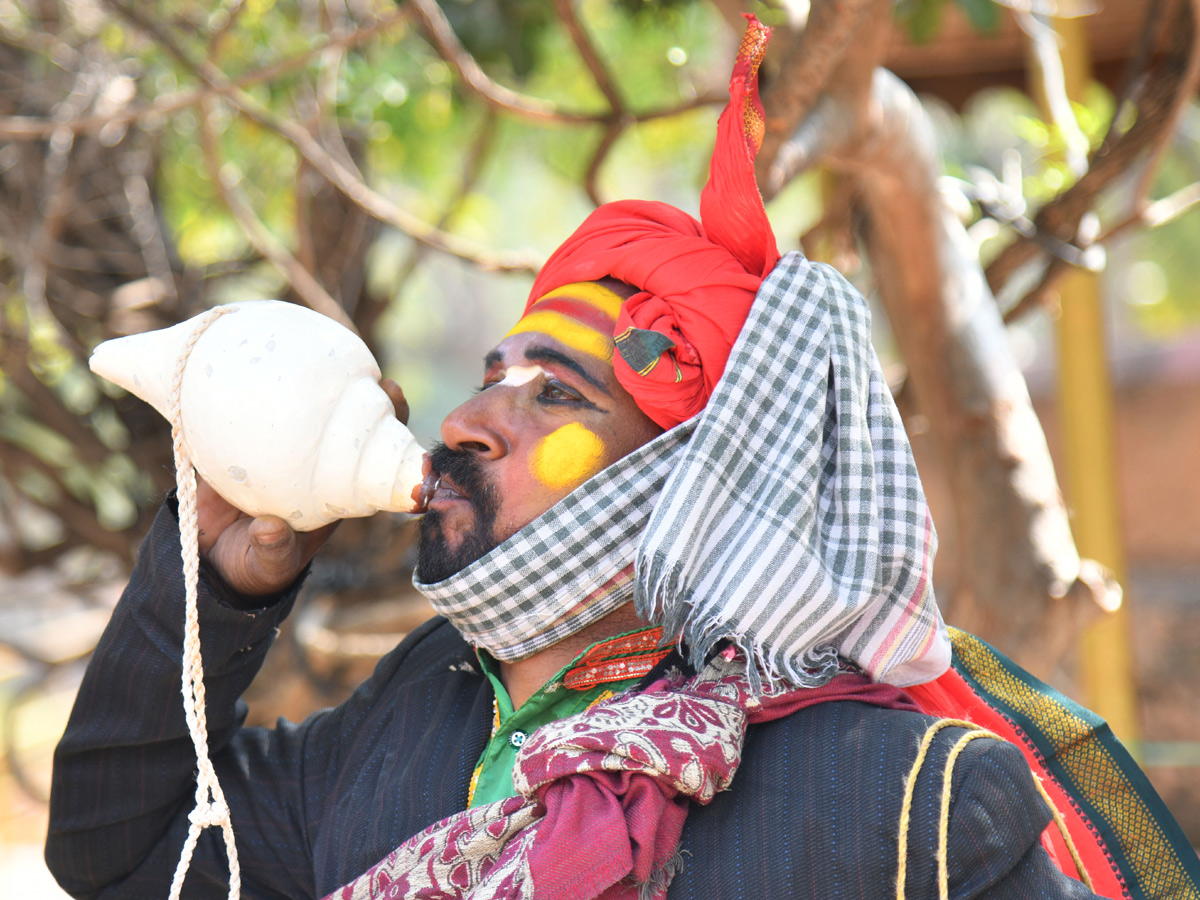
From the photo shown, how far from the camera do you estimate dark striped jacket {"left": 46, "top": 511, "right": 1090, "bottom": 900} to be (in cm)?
134

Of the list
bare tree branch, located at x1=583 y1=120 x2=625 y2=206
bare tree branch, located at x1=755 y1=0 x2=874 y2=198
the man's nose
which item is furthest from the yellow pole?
the man's nose

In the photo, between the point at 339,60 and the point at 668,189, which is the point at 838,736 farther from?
the point at 668,189

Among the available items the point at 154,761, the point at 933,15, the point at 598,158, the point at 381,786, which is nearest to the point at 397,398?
the point at 381,786

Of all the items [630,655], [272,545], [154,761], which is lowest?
[154,761]

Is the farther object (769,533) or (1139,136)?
(1139,136)

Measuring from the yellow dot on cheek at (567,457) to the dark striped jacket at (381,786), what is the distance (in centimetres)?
39

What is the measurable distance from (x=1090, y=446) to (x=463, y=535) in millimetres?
3250

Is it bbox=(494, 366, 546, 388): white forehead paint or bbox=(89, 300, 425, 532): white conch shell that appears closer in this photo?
bbox=(89, 300, 425, 532): white conch shell

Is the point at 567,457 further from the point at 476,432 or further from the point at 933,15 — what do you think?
the point at 933,15

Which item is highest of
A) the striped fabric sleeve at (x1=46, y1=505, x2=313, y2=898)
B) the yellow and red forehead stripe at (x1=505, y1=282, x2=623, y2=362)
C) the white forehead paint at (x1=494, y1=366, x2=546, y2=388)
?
the yellow and red forehead stripe at (x1=505, y1=282, x2=623, y2=362)

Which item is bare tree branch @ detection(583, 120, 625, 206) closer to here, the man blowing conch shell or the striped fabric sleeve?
the man blowing conch shell

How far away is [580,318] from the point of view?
1.79m

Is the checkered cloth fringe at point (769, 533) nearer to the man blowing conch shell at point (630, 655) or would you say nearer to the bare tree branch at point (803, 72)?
the man blowing conch shell at point (630, 655)

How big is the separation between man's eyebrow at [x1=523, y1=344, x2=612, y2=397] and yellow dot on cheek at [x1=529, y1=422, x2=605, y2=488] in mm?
77
